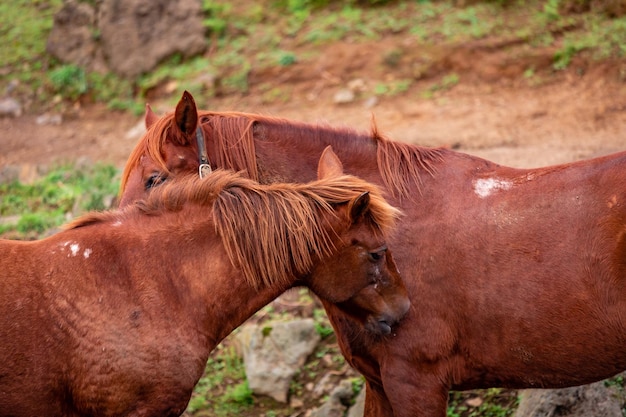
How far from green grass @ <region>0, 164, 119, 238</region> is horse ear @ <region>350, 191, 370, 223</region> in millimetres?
4448

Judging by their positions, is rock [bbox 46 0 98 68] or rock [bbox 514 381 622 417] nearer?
rock [bbox 514 381 622 417]

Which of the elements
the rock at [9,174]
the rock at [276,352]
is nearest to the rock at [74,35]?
the rock at [9,174]

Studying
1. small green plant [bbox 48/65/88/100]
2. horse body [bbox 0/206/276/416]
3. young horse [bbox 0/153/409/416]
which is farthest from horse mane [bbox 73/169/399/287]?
small green plant [bbox 48/65/88/100]

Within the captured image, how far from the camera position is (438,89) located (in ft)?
31.7

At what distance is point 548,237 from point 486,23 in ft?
22.8

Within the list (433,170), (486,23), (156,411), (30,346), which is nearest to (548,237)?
(433,170)

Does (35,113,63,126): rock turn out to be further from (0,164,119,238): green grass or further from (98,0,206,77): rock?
(0,164,119,238): green grass

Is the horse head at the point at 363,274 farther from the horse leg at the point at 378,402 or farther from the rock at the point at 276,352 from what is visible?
the rock at the point at 276,352

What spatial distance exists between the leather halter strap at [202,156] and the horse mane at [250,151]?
0.09 metres

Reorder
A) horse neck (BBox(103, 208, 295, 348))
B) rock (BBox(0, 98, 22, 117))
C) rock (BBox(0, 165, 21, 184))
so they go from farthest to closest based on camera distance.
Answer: rock (BBox(0, 98, 22, 117)), rock (BBox(0, 165, 21, 184)), horse neck (BBox(103, 208, 295, 348))

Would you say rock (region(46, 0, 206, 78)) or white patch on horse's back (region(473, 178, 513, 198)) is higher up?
white patch on horse's back (region(473, 178, 513, 198))

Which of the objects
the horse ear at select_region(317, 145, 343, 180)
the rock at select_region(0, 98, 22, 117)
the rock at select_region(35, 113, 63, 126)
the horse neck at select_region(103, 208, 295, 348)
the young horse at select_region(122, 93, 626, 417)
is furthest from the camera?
the rock at select_region(0, 98, 22, 117)

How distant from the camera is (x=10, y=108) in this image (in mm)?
11141

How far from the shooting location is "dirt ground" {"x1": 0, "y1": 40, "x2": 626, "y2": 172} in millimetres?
8188
